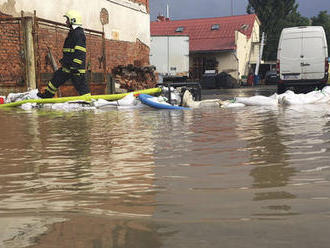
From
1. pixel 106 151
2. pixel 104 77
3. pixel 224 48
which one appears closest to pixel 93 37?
pixel 104 77

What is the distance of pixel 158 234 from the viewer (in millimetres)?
1355

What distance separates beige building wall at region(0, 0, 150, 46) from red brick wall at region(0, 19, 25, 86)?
0.66 m

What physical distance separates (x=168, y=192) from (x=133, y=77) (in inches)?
593

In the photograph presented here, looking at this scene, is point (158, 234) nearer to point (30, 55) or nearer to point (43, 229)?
point (43, 229)

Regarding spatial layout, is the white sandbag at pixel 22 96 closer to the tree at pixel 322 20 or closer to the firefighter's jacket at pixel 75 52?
the firefighter's jacket at pixel 75 52

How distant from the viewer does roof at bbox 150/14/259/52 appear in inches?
1379

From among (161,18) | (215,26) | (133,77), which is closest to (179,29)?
(215,26)

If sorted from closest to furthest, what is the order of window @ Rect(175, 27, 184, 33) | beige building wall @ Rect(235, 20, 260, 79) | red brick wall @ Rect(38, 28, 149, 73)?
red brick wall @ Rect(38, 28, 149, 73) < beige building wall @ Rect(235, 20, 260, 79) < window @ Rect(175, 27, 184, 33)

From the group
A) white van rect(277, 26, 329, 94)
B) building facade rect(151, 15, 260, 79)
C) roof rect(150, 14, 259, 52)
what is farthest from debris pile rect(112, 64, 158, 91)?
roof rect(150, 14, 259, 52)

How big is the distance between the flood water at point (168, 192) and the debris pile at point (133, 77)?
1258cm

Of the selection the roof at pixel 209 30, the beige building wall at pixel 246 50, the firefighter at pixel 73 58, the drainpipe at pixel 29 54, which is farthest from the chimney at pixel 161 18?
the firefighter at pixel 73 58

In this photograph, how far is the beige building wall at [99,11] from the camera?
1292 cm

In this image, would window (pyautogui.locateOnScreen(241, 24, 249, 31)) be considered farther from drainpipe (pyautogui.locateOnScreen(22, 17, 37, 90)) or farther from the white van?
drainpipe (pyautogui.locateOnScreen(22, 17, 37, 90))

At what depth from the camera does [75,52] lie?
31.0 feet
